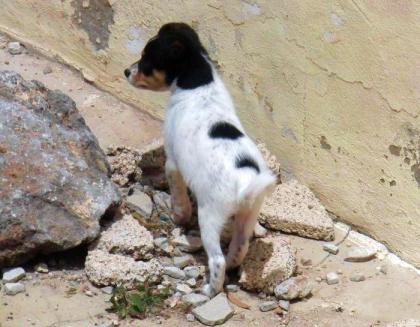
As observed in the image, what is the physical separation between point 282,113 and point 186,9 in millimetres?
959

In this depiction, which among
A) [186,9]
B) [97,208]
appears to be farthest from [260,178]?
[186,9]

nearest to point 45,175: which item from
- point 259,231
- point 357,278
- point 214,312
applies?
point 214,312

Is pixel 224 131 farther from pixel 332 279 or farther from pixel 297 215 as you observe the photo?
pixel 332 279

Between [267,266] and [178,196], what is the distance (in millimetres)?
731

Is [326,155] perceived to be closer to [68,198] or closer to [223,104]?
[223,104]

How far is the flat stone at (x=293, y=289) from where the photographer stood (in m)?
5.27

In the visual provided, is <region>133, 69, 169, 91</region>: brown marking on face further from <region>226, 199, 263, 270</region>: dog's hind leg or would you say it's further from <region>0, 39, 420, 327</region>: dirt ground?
<region>0, 39, 420, 327</region>: dirt ground

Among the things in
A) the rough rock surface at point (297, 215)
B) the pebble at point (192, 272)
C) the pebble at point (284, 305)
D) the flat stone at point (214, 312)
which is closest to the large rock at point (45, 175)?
the pebble at point (192, 272)

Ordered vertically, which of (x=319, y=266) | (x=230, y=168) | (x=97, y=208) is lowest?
(x=319, y=266)

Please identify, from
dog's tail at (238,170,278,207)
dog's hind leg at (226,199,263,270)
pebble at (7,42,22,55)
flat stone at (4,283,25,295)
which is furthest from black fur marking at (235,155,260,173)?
pebble at (7,42,22,55)

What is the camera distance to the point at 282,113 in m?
6.04

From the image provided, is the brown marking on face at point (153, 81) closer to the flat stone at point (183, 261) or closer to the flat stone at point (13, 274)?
the flat stone at point (183, 261)

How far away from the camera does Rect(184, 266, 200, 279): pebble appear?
5.47 metres

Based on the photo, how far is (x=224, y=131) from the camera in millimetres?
5219
